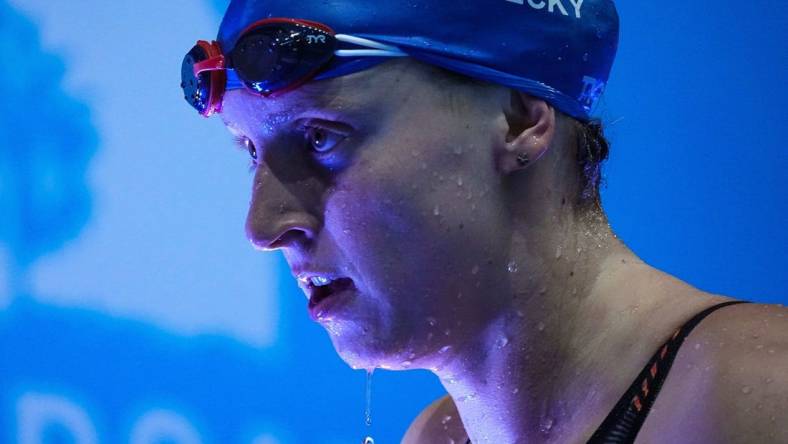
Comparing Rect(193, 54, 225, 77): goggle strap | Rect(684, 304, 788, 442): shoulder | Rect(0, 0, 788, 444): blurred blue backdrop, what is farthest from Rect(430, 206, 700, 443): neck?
Rect(0, 0, 788, 444): blurred blue backdrop

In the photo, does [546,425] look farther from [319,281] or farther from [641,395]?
[319,281]

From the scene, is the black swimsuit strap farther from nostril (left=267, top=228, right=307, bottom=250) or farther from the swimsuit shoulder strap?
nostril (left=267, top=228, right=307, bottom=250)

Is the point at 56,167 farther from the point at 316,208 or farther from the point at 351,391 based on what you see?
the point at 316,208

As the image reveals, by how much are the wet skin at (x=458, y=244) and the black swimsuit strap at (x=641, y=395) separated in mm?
32

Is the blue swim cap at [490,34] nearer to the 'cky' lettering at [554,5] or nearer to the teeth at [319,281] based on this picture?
the 'cky' lettering at [554,5]

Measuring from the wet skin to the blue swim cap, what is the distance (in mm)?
44

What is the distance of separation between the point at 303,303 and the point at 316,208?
89.8 inches

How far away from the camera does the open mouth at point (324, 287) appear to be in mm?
1710

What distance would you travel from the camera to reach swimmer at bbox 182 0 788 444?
5.42 feet

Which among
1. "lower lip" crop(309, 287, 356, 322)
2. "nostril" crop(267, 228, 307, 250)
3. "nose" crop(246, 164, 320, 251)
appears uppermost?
"nose" crop(246, 164, 320, 251)

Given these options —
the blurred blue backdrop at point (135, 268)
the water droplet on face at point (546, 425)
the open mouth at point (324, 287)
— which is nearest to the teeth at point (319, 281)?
the open mouth at point (324, 287)

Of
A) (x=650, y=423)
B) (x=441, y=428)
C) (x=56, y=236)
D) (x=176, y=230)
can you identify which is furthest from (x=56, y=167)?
(x=650, y=423)

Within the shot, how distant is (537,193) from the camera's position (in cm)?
177

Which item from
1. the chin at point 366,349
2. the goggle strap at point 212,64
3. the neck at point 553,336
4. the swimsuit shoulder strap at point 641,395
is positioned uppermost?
the goggle strap at point 212,64
